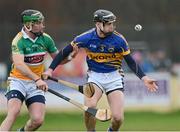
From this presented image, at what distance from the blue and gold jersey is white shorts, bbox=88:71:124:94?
0.07 m

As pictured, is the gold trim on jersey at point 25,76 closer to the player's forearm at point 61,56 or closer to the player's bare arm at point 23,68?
the player's bare arm at point 23,68

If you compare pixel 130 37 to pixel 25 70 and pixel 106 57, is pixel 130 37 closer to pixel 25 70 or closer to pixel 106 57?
pixel 106 57

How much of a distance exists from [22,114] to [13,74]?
8.30 m

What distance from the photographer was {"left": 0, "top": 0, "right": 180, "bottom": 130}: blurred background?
22312 millimetres

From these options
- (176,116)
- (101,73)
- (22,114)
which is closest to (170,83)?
(176,116)

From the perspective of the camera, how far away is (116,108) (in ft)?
44.4

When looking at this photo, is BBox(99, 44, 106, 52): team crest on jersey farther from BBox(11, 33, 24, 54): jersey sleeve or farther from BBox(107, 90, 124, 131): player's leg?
BBox(11, 33, 24, 54): jersey sleeve

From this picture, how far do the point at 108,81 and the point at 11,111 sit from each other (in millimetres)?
1775

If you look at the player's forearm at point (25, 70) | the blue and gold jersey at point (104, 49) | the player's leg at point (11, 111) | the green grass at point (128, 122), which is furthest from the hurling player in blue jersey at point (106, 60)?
the green grass at point (128, 122)

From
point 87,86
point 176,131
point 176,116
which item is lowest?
point 176,116

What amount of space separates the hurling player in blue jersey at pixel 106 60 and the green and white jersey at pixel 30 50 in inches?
13.9

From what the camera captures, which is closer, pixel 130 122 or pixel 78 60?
pixel 130 122

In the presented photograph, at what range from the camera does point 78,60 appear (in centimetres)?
2266

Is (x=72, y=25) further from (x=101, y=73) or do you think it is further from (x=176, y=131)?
(x=101, y=73)
